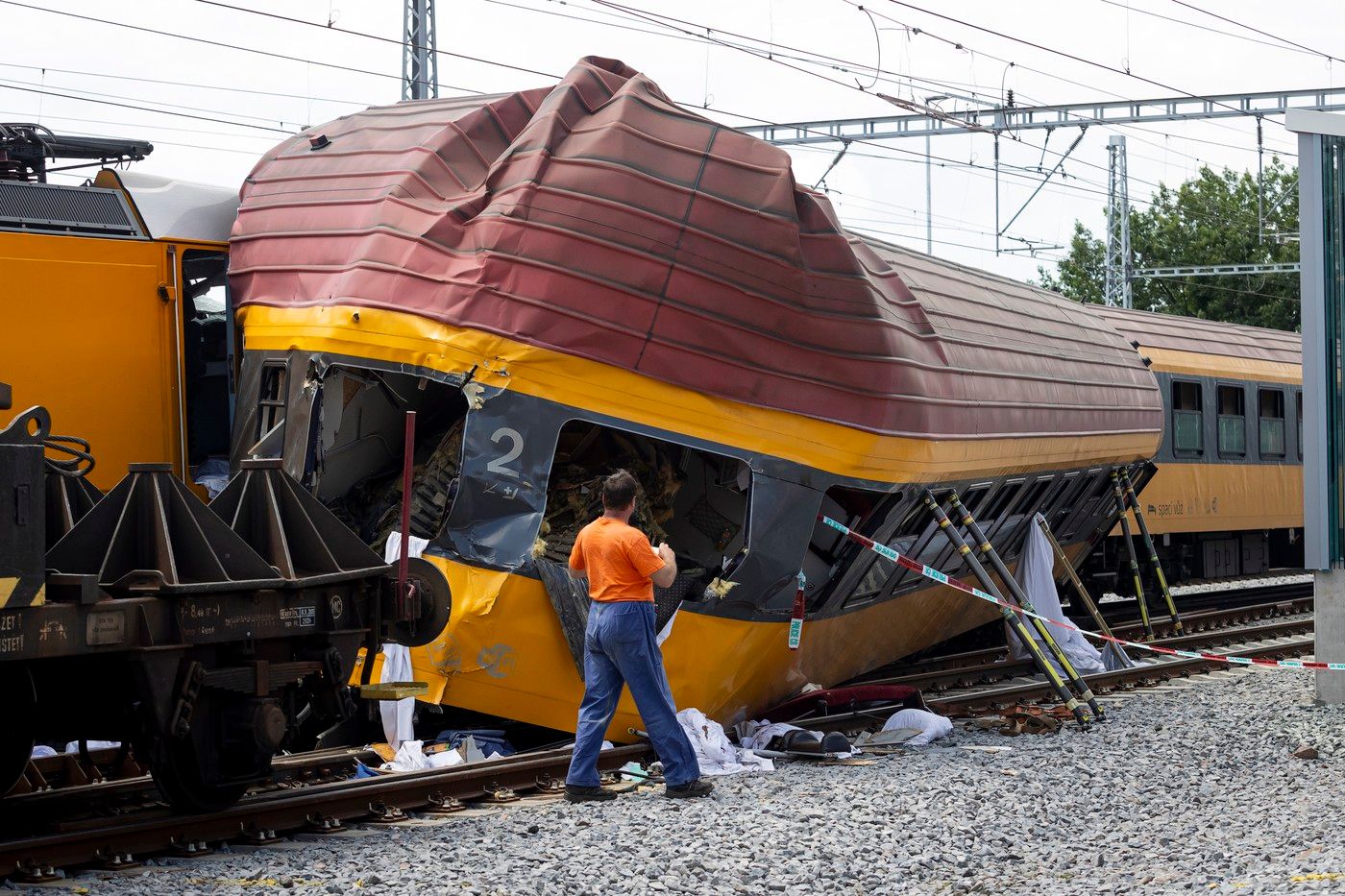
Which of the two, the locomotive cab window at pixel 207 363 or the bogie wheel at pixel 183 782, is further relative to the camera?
the locomotive cab window at pixel 207 363

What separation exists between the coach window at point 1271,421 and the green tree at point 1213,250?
27.4 metres

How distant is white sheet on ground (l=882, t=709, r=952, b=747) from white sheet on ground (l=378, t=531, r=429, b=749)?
10.7ft

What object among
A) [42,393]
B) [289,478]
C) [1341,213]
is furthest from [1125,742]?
[42,393]

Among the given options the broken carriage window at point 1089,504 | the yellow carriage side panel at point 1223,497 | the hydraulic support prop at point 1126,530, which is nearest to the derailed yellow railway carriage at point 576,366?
the broken carriage window at point 1089,504

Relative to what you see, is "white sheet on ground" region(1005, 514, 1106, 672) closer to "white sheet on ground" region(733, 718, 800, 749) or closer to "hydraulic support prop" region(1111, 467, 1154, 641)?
"hydraulic support prop" region(1111, 467, 1154, 641)

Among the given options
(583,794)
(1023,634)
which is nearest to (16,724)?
(583,794)

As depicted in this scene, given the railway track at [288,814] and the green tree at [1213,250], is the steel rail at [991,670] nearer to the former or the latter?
the railway track at [288,814]

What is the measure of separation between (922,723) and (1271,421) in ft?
46.6

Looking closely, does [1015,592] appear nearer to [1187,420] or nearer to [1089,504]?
[1089,504]

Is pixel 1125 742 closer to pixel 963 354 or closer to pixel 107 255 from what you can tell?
pixel 963 354

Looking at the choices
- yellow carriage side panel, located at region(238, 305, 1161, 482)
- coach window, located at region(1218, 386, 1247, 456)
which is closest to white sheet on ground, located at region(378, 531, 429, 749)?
yellow carriage side panel, located at region(238, 305, 1161, 482)

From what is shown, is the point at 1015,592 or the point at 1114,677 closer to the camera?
the point at 1015,592

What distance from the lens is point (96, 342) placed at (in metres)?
9.53

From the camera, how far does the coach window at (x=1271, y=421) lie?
22.1m
